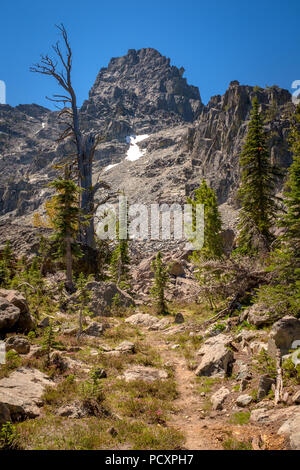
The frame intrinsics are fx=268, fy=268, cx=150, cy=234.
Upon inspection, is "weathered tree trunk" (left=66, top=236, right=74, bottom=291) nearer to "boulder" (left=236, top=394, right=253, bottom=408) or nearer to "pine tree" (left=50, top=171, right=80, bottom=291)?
"pine tree" (left=50, top=171, right=80, bottom=291)

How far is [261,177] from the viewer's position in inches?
712

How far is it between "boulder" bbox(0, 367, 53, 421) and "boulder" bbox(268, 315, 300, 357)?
243 inches

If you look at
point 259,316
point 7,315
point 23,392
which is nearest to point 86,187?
point 7,315

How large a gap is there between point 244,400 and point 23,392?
16.9 ft

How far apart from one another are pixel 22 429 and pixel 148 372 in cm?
466

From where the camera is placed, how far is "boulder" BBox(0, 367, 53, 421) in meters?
5.44

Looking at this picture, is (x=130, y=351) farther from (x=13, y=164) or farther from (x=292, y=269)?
(x=13, y=164)

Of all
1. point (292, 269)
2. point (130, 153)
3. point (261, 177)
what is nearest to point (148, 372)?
point (292, 269)

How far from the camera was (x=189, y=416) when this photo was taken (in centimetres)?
636

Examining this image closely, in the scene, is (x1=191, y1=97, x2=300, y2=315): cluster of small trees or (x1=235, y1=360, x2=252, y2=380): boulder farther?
(x1=191, y1=97, x2=300, y2=315): cluster of small trees

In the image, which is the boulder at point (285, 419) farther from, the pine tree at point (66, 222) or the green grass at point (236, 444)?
the pine tree at point (66, 222)

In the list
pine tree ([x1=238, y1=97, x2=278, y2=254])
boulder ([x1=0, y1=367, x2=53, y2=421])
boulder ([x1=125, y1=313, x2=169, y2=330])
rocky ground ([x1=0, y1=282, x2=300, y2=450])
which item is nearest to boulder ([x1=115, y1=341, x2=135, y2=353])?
rocky ground ([x1=0, y1=282, x2=300, y2=450])

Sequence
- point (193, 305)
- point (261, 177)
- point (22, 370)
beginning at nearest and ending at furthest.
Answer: point (22, 370), point (261, 177), point (193, 305)

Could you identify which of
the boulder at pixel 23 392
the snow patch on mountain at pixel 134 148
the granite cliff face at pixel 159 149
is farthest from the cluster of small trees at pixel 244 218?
the snow patch on mountain at pixel 134 148
